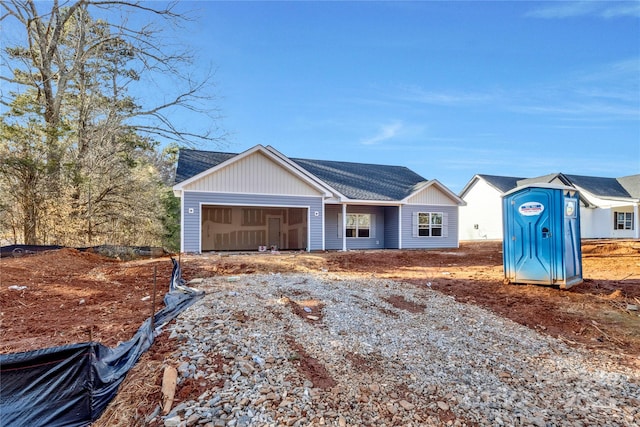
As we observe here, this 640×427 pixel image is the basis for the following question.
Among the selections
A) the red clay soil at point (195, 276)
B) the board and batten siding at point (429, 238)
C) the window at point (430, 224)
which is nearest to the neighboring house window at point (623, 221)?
the board and batten siding at point (429, 238)

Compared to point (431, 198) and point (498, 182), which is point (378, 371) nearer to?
point (431, 198)

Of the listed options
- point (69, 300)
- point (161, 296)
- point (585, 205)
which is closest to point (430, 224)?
point (161, 296)

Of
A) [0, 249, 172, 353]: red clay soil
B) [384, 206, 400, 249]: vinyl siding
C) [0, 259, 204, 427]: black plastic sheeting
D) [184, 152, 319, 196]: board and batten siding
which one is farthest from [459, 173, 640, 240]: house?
[0, 259, 204, 427]: black plastic sheeting

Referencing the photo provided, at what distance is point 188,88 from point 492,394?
18.2 m

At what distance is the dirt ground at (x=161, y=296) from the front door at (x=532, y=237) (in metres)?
0.34

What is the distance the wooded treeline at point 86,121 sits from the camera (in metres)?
11.4

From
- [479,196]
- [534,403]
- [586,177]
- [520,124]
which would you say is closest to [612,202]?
[586,177]

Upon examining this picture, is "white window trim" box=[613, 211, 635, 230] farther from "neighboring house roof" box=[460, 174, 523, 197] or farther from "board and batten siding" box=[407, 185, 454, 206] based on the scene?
"board and batten siding" box=[407, 185, 454, 206]

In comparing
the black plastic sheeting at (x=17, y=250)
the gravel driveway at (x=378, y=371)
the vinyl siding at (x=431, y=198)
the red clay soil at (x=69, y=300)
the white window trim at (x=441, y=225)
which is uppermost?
Answer: the vinyl siding at (x=431, y=198)

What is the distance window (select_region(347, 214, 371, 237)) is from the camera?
1750 cm

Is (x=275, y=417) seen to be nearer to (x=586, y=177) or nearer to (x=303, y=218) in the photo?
(x=303, y=218)

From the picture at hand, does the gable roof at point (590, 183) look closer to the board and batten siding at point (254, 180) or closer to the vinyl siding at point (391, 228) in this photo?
the vinyl siding at point (391, 228)

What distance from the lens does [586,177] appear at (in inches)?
1089

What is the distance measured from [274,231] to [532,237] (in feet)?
45.6
